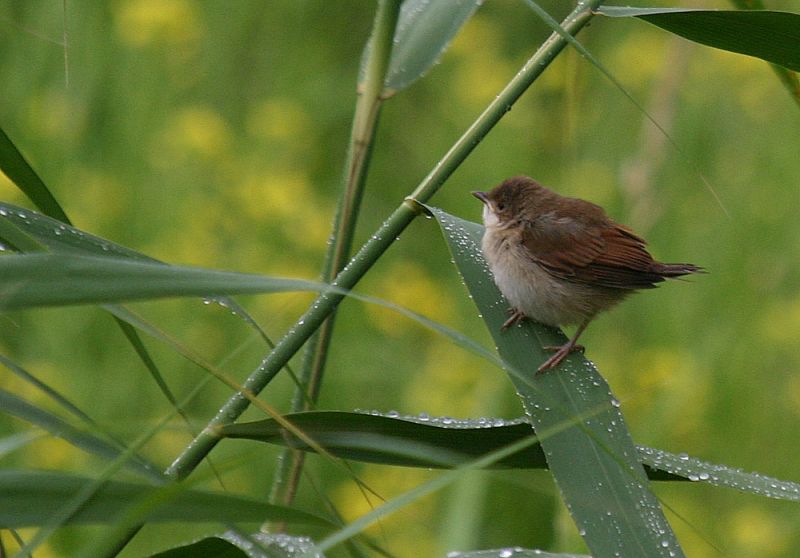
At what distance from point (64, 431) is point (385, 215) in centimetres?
455

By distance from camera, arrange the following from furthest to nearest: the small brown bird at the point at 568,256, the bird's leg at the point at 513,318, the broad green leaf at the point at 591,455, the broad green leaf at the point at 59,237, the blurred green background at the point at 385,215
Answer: the blurred green background at the point at 385,215 → the small brown bird at the point at 568,256 → the bird's leg at the point at 513,318 → the broad green leaf at the point at 59,237 → the broad green leaf at the point at 591,455

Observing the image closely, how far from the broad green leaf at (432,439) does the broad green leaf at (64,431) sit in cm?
21

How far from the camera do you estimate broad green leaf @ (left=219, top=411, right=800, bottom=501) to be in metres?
1.52

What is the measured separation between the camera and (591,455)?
154 centimetres

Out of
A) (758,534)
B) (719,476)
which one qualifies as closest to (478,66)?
(758,534)

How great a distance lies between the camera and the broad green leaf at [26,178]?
161cm

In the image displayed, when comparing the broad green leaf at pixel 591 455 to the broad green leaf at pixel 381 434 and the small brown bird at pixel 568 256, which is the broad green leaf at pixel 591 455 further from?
the small brown bird at pixel 568 256

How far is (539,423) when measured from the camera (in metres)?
1.55

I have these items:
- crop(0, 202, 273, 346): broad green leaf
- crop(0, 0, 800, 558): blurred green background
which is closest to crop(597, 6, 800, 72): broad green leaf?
crop(0, 202, 273, 346): broad green leaf

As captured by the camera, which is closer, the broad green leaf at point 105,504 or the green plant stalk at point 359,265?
the broad green leaf at point 105,504

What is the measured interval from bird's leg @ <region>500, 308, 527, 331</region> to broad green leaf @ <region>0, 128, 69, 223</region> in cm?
74

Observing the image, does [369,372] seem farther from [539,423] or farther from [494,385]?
[539,423]

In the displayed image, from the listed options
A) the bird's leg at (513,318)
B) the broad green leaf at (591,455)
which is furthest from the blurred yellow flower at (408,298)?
the broad green leaf at (591,455)

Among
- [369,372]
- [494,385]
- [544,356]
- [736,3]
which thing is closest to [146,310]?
[369,372]
